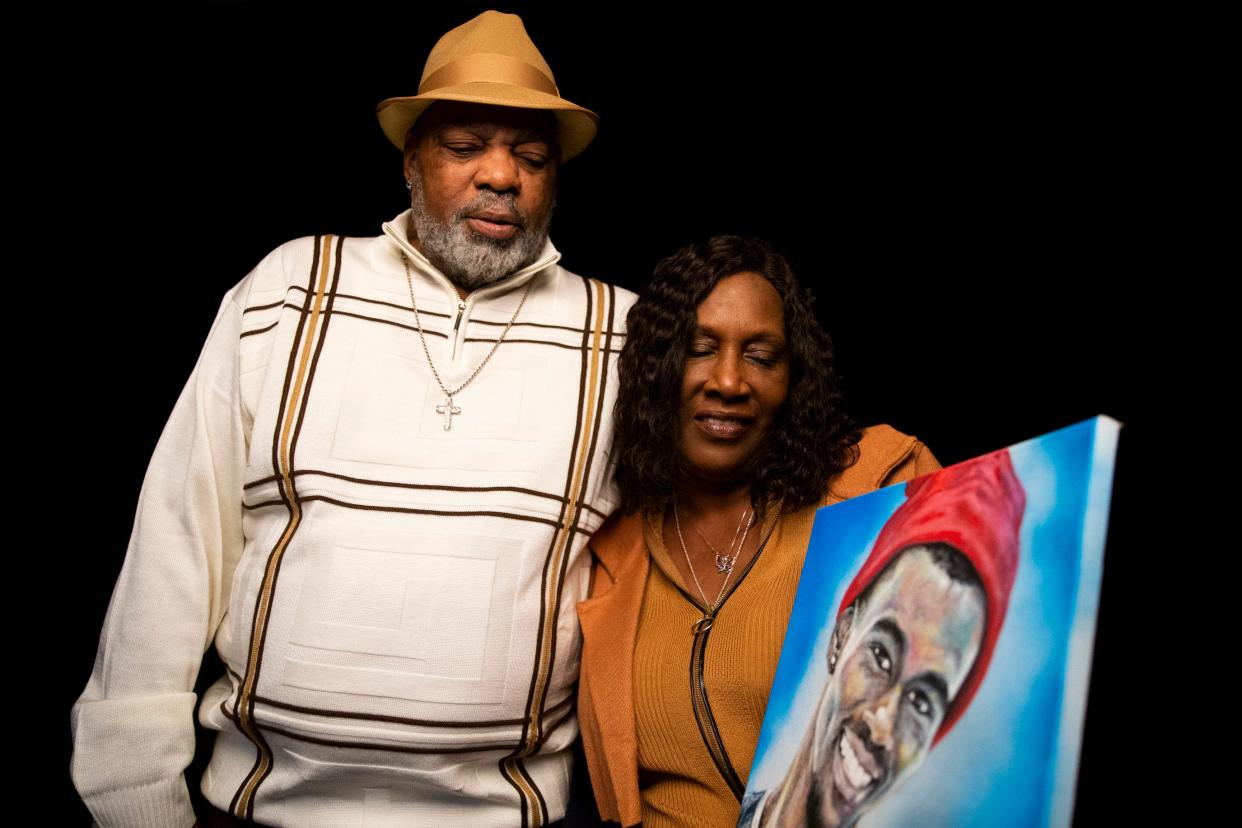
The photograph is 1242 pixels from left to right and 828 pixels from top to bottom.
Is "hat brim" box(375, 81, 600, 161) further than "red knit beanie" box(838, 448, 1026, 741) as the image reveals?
Yes

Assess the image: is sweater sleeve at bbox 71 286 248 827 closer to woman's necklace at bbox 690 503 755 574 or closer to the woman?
the woman

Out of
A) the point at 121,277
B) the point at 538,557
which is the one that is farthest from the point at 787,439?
the point at 121,277

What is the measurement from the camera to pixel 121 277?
2.98m

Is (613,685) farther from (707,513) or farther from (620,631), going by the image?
(707,513)

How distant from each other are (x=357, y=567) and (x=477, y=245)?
0.69 meters

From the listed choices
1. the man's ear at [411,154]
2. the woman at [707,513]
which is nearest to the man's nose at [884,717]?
the woman at [707,513]

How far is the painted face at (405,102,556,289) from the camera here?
218 centimetres

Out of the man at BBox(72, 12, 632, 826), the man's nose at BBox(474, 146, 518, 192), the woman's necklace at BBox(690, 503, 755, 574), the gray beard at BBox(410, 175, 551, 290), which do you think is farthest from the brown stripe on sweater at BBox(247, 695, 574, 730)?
the man's nose at BBox(474, 146, 518, 192)

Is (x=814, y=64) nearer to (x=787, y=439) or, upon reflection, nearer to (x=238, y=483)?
(x=787, y=439)

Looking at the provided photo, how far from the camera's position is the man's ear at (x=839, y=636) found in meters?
1.62

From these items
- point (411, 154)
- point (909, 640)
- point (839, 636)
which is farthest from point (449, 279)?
point (909, 640)

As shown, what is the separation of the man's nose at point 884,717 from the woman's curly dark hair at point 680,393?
683mm

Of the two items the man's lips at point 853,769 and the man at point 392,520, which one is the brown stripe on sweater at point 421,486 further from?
the man's lips at point 853,769

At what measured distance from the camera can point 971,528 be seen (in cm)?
142
